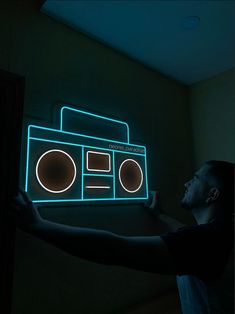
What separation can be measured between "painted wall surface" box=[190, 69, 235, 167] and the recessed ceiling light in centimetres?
101

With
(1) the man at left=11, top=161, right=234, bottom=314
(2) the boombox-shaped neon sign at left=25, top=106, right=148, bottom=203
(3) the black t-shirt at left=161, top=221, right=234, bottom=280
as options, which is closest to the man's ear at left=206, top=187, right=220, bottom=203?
(1) the man at left=11, top=161, right=234, bottom=314

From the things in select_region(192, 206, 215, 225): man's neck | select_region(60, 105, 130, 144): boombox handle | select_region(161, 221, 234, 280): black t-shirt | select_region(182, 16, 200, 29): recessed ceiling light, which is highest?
select_region(182, 16, 200, 29): recessed ceiling light

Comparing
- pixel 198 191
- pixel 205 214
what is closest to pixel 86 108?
pixel 198 191

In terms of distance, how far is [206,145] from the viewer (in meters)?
2.93

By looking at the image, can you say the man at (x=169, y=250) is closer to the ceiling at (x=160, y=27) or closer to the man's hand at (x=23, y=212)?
the man's hand at (x=23, y=212)

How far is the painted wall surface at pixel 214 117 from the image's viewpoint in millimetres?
2750

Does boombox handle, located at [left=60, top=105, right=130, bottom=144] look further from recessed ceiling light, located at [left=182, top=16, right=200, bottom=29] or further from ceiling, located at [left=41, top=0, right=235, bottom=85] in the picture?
recessed ceiling light, located at [left=182, top=16, right=200, bottom=29]

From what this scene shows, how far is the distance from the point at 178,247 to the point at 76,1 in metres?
1.81

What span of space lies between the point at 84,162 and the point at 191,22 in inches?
58.1

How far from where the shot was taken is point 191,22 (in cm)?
201

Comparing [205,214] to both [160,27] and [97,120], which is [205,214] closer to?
[97,120]

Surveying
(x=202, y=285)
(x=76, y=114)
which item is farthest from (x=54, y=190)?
(x=202, y=285)

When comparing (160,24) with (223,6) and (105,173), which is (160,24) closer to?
(223,6)

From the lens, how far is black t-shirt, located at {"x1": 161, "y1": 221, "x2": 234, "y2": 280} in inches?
40.8
